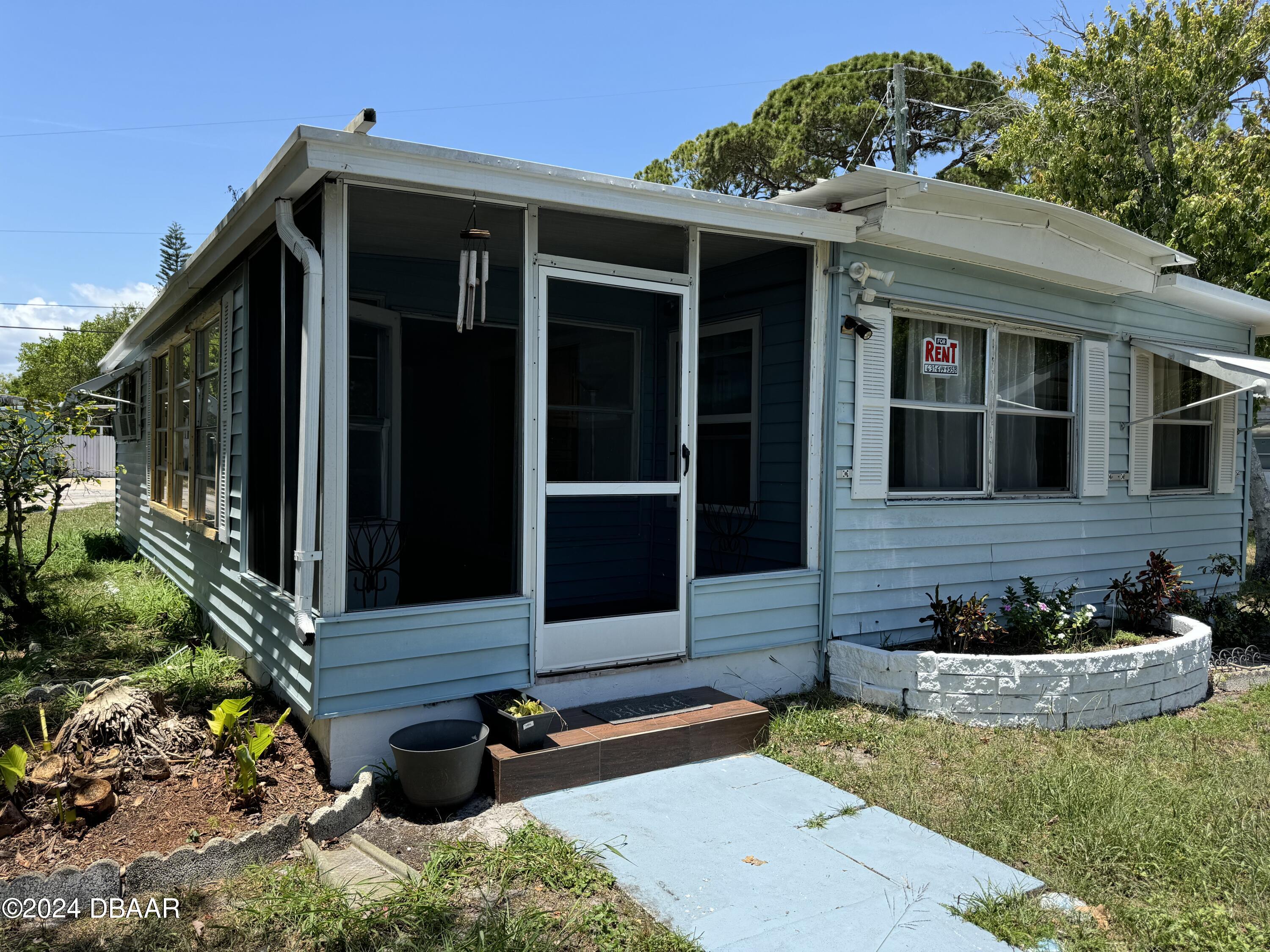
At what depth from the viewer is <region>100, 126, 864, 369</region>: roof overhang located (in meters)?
3.39

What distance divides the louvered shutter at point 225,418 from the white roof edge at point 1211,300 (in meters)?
6.68

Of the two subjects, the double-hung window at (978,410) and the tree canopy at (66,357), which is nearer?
the double-hung window at (978,410)

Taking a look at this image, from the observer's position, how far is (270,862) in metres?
3.12

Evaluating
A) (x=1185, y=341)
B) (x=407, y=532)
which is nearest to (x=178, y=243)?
(x=407, y=532)

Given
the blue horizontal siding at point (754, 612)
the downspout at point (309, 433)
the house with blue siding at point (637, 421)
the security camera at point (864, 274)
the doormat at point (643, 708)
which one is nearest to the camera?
the downspout at point (309, 433)

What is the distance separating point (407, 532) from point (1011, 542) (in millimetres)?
4572

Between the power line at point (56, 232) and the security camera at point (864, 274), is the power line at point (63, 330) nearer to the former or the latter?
the power line at point (56, 232)

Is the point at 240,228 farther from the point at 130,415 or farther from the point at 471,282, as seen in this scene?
the point at 130,415

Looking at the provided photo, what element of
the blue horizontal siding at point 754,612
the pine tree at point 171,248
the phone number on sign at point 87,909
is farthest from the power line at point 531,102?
the pine tree at point 171,248

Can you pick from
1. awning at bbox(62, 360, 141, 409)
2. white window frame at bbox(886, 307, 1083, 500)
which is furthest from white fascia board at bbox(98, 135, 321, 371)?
white window frame at bbox(886, 307, 1083, 500)

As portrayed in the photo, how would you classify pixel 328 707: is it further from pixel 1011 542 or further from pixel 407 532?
pixel 1011 542

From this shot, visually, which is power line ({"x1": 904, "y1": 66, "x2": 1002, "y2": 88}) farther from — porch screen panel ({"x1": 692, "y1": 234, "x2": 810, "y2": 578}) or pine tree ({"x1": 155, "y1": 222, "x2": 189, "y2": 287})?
pine tree ({"x1": 155, "y1": 222, "x2": 189, "y2": 287})

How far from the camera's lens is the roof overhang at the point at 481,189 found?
134 inches

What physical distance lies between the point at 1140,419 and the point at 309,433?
6.30 metres
